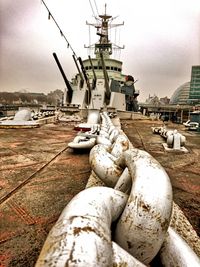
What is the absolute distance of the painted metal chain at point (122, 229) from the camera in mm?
368

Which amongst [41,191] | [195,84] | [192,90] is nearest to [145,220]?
[41,191]

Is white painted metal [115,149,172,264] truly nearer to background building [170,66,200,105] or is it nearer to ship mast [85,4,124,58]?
ship mast [85,4,124,58]

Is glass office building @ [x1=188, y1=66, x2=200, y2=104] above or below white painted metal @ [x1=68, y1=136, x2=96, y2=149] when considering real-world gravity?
above

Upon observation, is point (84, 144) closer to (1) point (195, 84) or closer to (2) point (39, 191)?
(2) point (39, 191)

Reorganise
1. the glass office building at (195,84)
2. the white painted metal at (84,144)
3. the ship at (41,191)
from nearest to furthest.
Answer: the ship at (41,191), the white painted metal at (84,144), the glass office building at (195,84)

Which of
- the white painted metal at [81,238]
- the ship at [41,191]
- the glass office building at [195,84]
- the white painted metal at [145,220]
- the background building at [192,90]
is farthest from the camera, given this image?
the background building at [192,90]

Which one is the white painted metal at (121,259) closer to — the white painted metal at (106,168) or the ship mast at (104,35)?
the white painted metal at (106,168)

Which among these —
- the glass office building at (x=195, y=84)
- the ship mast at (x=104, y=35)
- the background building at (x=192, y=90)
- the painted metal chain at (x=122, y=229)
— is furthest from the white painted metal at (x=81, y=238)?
the glass office building at (x=195, y=84)

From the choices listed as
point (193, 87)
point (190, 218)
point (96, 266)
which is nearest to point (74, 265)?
point (96, 266)

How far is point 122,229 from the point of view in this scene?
1.72 ft

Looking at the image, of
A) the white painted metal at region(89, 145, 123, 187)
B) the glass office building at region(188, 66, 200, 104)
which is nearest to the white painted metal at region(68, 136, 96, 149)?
the white painted metal at region(89, 145, 123, 187)

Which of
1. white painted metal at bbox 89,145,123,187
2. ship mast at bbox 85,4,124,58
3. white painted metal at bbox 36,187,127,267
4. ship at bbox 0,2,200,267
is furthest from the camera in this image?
ship mast at bbox 85,4,124,58

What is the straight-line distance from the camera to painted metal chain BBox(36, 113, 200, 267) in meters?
0.37

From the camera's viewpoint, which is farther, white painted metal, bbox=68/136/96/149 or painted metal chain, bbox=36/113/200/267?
white painted metal, bbox=68/136/96/149
